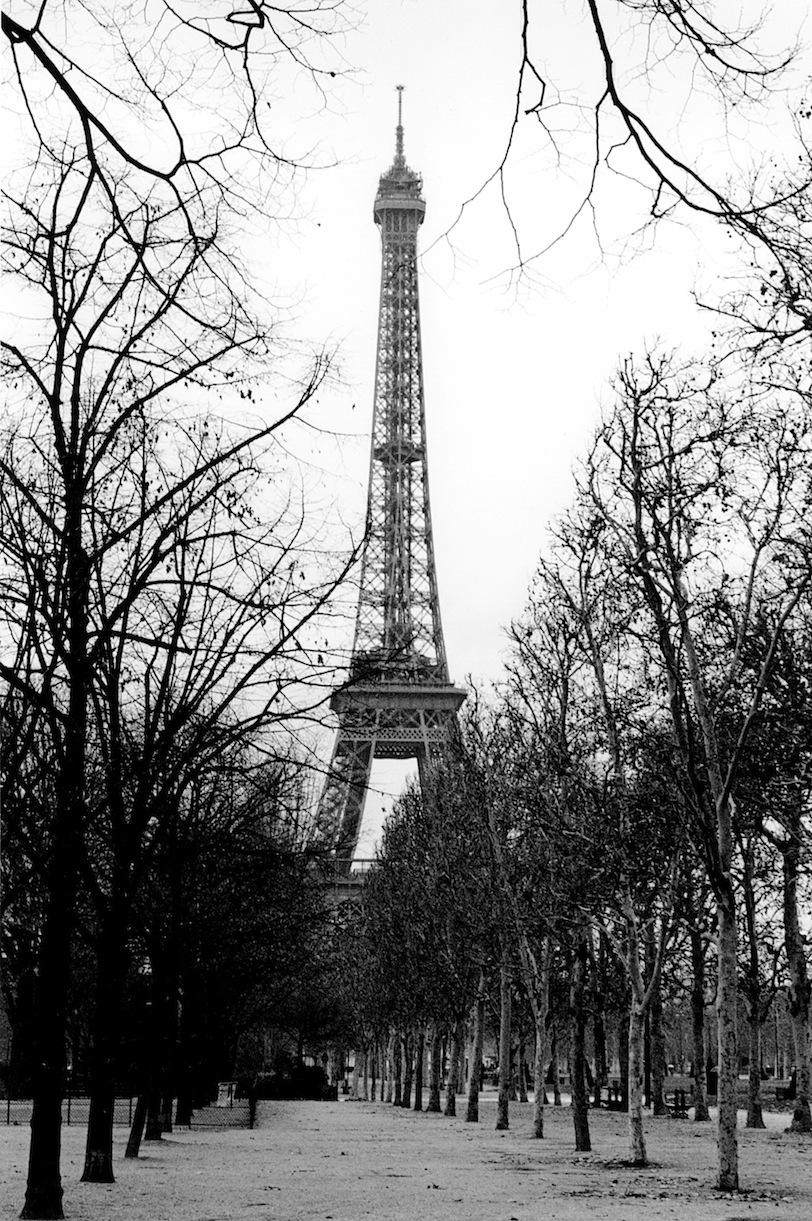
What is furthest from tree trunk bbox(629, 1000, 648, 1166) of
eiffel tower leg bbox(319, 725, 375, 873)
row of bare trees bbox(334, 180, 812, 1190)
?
eiffel tower leg bbox(319, 725, 375, 873)

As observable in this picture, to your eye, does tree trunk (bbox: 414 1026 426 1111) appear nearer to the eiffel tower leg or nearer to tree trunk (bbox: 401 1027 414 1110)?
tree trunk (bbox: 401 1027 414 1110)

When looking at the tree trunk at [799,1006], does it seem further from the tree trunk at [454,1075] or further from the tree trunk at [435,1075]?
the tree trunk at [435,1075]

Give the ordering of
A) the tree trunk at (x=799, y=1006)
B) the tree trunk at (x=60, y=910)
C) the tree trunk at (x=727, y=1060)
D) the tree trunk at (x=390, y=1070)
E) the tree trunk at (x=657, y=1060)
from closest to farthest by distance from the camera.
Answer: the tree trunk at (x=60, y=910) < the tree trunk at (x=727, y=1060) < the tree trunk at (x=799, y=1006) < the tree trunk at (x=657, y=1060) < the tree trunk at (x=390, y=1070)

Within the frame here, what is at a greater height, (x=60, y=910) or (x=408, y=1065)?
(x=60, y=910)

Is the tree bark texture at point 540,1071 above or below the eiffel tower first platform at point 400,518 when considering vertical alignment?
below

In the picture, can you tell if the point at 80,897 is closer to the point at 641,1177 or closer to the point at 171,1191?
the point at 171,1191

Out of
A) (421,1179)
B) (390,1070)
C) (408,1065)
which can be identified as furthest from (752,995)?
(390,1070)

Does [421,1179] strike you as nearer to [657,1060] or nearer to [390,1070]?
[657,1060]

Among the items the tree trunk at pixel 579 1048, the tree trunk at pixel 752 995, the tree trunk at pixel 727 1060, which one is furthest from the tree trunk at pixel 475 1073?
the tree trunk at pixel 727 1060

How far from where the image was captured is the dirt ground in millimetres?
13836

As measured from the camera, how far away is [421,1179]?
18.2 metres

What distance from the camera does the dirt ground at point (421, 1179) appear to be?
45.4 ft

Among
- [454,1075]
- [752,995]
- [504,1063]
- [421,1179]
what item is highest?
[752,995]

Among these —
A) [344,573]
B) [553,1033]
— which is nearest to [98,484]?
[344,573]
